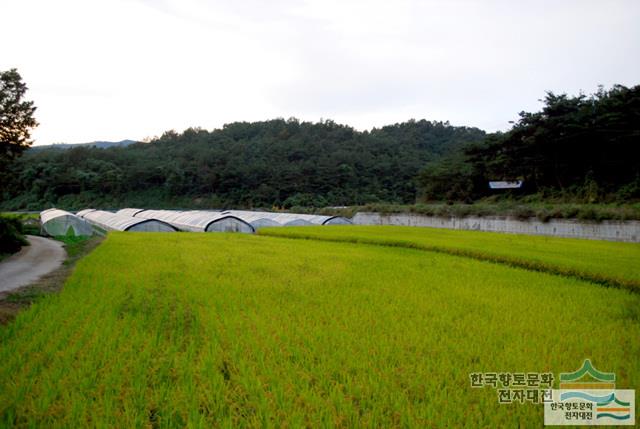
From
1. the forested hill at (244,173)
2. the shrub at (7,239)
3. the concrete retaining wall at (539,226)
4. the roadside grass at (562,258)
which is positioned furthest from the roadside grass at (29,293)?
the forested hill at (244,173)

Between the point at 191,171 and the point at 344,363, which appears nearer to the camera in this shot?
the point at 344,363

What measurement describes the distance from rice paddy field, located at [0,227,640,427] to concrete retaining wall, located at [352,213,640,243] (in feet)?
26.7

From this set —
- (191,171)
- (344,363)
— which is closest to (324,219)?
(344,363)

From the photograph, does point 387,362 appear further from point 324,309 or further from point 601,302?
point 601,302

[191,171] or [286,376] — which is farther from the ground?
[191,171]

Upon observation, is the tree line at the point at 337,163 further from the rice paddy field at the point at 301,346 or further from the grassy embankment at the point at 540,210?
the rice paddy field at the point at 301,346

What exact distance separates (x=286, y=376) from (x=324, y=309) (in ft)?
6.37

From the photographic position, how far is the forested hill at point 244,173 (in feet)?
147

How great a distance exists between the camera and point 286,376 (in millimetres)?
3111

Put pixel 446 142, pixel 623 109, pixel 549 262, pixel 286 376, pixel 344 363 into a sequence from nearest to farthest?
pixel 286 376, pixel 344 363, pixel 549 262, pixel 623 109, pixel 446 142

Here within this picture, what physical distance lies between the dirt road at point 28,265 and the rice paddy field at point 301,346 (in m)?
1.71
